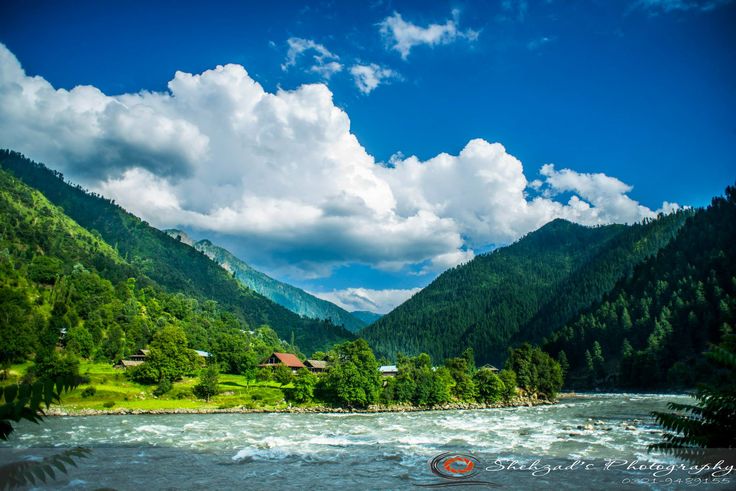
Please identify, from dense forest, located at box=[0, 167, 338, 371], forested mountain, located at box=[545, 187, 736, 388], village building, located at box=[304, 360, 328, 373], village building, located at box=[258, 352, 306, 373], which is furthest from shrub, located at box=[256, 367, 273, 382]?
forested mountain, located at box=[545, 187, 736, 388]

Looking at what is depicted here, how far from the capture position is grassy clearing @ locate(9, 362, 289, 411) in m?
68.6

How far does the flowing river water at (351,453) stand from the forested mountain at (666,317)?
7662 centimetres

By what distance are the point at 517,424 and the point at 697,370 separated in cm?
7943

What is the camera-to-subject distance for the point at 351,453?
3806 centimetres

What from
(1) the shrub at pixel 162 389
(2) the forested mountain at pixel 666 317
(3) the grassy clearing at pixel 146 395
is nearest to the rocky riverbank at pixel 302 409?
(3) the grassy clearing at pixel 146 395

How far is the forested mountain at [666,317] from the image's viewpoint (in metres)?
122

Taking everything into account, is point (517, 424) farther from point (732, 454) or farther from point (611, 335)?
point (611, 335)

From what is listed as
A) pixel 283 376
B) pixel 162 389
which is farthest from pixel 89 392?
pixel 283 376

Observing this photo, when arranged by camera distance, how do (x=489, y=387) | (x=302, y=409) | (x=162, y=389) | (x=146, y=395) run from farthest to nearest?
(x=489, y=387) < (x=162, y=389) < (x=146, y=395) < (x=302, y=409)

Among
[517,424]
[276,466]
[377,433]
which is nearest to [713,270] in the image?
[517,424]

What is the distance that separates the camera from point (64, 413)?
61.7 metres

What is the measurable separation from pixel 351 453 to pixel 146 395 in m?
54.6

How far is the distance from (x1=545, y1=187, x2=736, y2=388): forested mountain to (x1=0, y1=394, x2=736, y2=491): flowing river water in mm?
76623

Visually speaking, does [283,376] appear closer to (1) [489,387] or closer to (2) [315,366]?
(2) [315,366]
